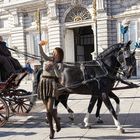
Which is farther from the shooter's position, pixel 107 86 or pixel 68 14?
pixel 68 14

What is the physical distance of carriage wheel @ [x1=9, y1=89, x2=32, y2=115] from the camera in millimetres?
8781

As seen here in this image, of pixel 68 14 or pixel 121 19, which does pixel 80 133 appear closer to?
pixel 121 19

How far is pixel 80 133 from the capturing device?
748 cm

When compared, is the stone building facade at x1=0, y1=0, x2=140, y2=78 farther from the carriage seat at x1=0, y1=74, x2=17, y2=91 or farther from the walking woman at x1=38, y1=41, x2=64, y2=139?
the walking woman at x1=38, y1=41, x2=64, y2=139

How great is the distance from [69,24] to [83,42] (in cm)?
347

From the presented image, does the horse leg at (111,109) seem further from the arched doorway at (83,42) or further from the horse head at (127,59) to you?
the arched doorway at (83,42)

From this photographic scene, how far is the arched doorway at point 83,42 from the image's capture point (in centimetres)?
3031

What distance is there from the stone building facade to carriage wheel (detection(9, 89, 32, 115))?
15.7 m

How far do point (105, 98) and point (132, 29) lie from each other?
18.1 metres

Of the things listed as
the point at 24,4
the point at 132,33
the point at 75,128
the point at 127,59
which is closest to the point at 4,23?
the point at 24,4

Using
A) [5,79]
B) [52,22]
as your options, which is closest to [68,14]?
[52,22]

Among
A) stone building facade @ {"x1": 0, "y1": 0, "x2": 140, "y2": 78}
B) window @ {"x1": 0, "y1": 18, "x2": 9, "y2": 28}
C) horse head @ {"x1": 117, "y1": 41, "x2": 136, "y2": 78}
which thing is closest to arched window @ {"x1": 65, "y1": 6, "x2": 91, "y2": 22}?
stone building facade @ {"x1": 0, "y1": 0, "x2": 140, "y2": 78}

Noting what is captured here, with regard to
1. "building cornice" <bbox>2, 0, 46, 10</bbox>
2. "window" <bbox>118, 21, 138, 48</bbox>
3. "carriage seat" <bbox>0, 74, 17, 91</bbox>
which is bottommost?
"carriage seat" <bbox>0, 74, 17, 91</bbox>

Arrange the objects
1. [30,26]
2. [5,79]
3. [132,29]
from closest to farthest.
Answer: [5,79] < [132,29] < [30,26]
